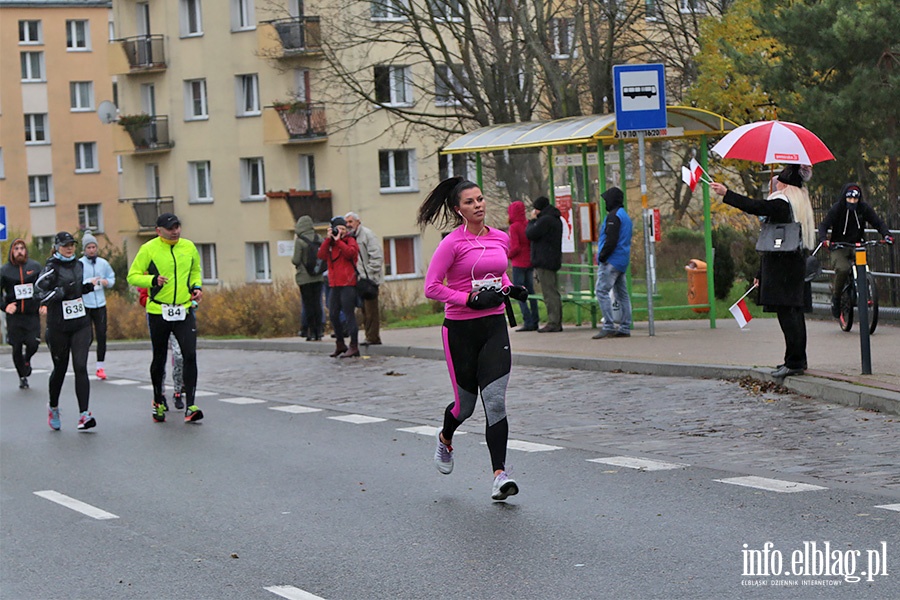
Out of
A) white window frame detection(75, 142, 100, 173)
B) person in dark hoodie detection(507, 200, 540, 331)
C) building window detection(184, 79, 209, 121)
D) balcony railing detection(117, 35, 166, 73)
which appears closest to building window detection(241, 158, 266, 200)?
building window detection(184, 79, 209, 121)

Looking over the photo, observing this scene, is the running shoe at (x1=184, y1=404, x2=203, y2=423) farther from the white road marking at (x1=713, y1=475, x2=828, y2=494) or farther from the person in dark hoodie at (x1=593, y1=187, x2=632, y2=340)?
the white road marking at (x1=713, y1=475, x2=828, y2=494)

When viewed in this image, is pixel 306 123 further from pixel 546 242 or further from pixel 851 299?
pixel 851 299

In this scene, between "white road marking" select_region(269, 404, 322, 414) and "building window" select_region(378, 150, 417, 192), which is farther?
"building window" select_region(378, 150, 417, 192)

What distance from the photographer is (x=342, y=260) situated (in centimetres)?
1986

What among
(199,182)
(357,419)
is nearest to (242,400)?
(357,419)

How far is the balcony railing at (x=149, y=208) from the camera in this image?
193 feet

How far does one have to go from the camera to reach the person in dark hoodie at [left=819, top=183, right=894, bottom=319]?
16.7 metres

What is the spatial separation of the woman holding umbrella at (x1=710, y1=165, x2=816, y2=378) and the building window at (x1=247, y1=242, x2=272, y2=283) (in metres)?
43.9

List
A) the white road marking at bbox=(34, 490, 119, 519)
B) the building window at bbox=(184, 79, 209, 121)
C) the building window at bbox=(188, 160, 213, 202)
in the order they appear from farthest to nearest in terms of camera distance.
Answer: the building window at bbox=(188, 160, 213, 202) → the building window at bbox=(184, 79, 209, 121) → the white road marking at bbox=(34, 490, 119, 519)

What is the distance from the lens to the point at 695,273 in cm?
2083

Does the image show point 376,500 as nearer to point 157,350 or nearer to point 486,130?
point 157,350

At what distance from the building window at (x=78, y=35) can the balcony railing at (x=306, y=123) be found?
24814mm

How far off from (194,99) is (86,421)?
1752 inches

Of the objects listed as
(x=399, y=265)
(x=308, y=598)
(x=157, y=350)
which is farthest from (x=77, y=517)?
(x=399, y=265)
